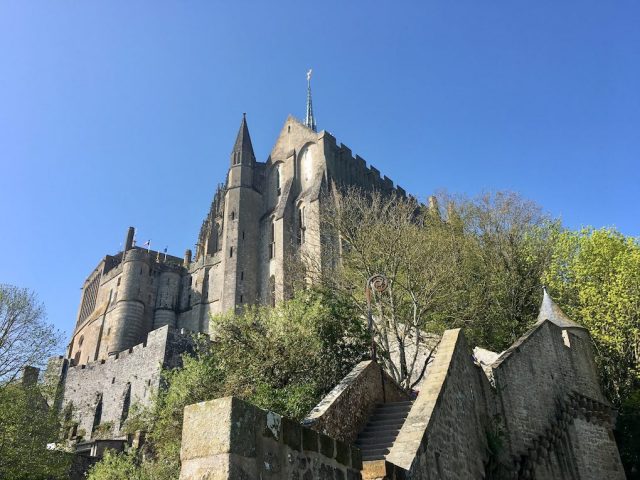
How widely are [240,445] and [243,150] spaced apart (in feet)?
149

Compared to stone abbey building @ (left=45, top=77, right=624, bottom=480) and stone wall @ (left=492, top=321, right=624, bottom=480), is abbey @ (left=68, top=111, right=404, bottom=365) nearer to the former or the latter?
stone abbey building @ (left=45, top=77, right=624, bottom=480)

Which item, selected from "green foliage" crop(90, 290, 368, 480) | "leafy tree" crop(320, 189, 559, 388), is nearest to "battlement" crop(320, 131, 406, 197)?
"leafy tree" crop(320, 189, 559, 388)

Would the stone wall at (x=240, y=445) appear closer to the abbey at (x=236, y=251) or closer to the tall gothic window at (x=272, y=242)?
the abbey at (x=236, y=251)

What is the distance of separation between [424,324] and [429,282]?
1.75 m

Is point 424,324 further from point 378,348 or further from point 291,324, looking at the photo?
point 291,324

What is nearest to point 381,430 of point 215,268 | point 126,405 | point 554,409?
point 554,409

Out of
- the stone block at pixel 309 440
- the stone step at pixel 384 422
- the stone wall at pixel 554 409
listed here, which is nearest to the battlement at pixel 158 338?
the stone wall at pixel 554 409

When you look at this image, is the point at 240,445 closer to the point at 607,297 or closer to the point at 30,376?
the point at 607,297

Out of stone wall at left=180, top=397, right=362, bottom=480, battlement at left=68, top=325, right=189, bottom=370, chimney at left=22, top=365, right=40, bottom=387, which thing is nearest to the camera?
stone wall at left=180, top=397, right=362, bottom=480

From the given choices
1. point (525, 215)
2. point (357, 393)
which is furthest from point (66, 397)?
point (357, 393)

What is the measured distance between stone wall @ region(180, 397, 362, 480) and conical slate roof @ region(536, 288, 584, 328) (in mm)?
15054

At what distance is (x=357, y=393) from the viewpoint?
365 inches

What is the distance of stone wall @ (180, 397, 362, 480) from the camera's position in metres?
3.98

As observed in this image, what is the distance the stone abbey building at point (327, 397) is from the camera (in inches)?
182
